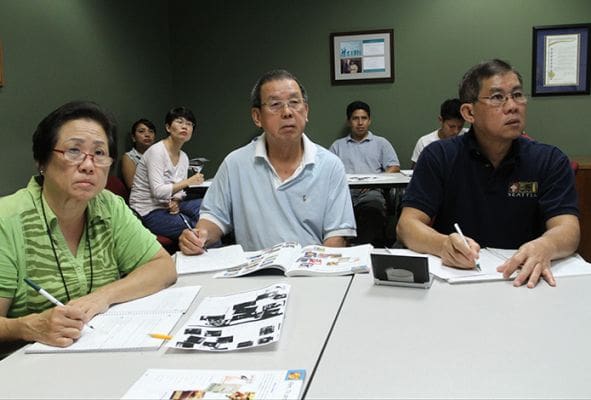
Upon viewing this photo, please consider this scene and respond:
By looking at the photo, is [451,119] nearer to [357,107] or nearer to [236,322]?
[357,107]

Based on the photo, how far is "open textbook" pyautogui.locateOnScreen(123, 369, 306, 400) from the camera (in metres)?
0.85

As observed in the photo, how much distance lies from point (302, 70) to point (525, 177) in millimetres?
3881

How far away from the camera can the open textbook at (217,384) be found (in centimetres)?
85

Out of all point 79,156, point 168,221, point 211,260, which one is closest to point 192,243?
point 211,260

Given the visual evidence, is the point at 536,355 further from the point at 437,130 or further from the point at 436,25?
the point at 436,25

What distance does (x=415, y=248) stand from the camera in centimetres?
168

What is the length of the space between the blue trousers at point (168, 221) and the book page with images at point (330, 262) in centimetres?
199

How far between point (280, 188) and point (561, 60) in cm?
419

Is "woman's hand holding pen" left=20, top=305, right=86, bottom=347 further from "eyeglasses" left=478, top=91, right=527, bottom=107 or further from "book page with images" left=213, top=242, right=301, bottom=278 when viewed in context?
"eyeglasses" left=478, top=91, right=527, bottom=107

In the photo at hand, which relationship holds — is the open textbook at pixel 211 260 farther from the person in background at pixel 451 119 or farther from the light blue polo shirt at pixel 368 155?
the light blue polo shirt at pixel 368 155

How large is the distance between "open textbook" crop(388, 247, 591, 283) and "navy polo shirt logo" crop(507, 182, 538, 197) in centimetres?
28

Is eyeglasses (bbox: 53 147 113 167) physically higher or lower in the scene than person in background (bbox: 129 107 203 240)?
higher

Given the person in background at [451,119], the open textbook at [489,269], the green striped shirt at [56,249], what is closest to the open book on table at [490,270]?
the open textbook at [489,269]

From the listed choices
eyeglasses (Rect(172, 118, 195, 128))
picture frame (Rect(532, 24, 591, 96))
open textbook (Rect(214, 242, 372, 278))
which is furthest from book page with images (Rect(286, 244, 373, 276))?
picture frame (Rect(532, 24, 591, 96))
